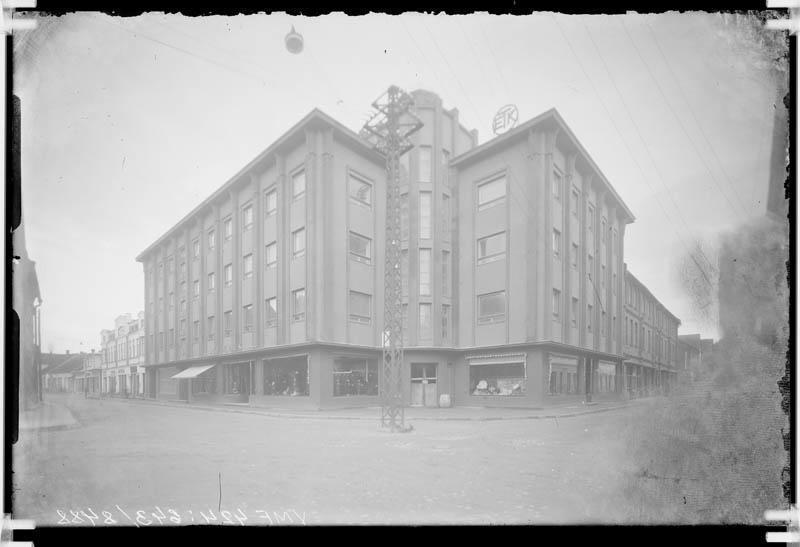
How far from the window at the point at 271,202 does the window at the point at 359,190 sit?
2714 millimetres

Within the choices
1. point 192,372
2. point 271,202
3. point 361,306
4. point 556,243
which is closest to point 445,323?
point 556,243

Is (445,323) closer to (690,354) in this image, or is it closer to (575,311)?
(575,311)

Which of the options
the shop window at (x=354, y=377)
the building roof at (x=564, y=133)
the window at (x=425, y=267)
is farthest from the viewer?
the shop window at (x=354, y=377)

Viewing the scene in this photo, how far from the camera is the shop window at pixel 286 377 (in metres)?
17.4

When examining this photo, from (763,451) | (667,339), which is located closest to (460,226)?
(667,339)

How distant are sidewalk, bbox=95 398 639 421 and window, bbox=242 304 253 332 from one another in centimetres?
308

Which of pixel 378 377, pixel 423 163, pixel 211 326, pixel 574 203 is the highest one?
pixel 423 163

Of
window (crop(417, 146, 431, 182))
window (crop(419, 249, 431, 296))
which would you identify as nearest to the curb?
window (crop(419, 249, 431, 296))

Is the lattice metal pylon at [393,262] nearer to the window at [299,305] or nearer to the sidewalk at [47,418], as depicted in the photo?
the window at [299,305]

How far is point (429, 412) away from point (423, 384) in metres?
1.07

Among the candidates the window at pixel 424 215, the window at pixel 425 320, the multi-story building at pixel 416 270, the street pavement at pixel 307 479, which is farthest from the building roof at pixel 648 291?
the window at pixel 424 215

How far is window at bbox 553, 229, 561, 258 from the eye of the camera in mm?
9158

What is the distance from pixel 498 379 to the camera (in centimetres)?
1224

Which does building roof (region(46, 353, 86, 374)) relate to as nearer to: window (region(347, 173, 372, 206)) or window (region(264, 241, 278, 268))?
window (region(347, 173, 372, 206))
